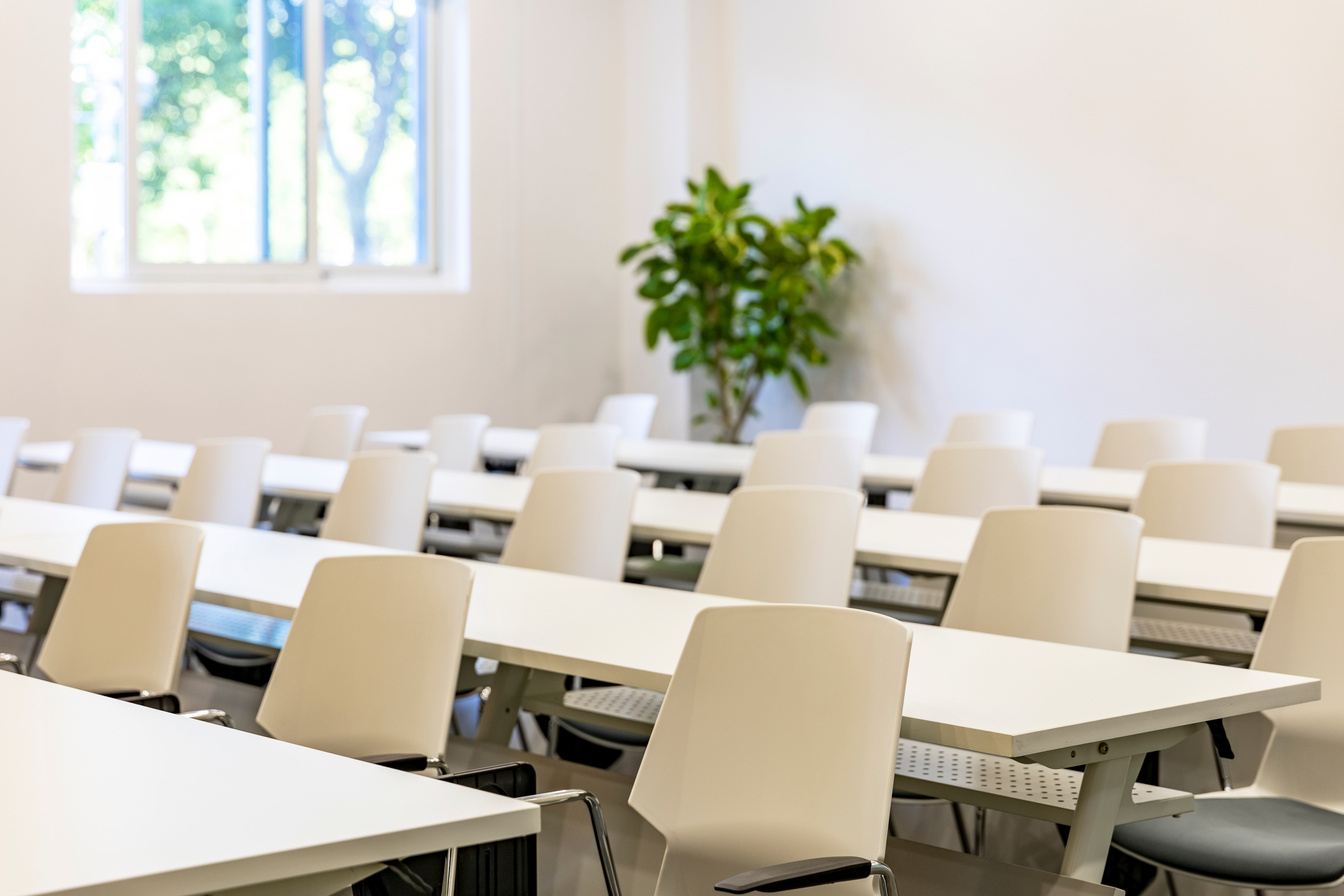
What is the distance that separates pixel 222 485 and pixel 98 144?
3255 mm

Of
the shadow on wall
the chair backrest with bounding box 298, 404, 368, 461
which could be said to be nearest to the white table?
the chair backrest with bounding box 298, 404, 368, 461

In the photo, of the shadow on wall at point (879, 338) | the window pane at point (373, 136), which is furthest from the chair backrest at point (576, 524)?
the window pane at point (373, 136)

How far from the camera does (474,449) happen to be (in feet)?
19.8

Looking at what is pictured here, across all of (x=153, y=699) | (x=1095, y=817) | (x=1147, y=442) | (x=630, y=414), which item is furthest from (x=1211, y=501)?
(x=630, y=414)

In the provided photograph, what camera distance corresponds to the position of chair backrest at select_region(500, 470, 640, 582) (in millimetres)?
3711

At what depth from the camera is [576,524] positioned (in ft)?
12.2

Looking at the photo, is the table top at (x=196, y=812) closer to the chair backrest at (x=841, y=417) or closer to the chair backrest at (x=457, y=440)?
the chair backrest at (x=457, y=440)

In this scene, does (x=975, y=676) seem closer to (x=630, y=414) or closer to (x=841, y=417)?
(x=841, y=417)

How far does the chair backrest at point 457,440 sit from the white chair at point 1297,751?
392 cm

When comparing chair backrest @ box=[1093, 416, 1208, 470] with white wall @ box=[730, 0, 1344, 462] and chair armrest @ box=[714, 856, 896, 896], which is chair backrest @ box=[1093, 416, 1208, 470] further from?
chair armrest @ box=[714, 856, 896, 896]

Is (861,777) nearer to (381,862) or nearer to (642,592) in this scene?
(381,862)

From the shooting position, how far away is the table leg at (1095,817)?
6.93 ft

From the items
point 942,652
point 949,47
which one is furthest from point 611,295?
point 942,652

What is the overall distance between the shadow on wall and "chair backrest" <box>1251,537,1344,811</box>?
540 cm
